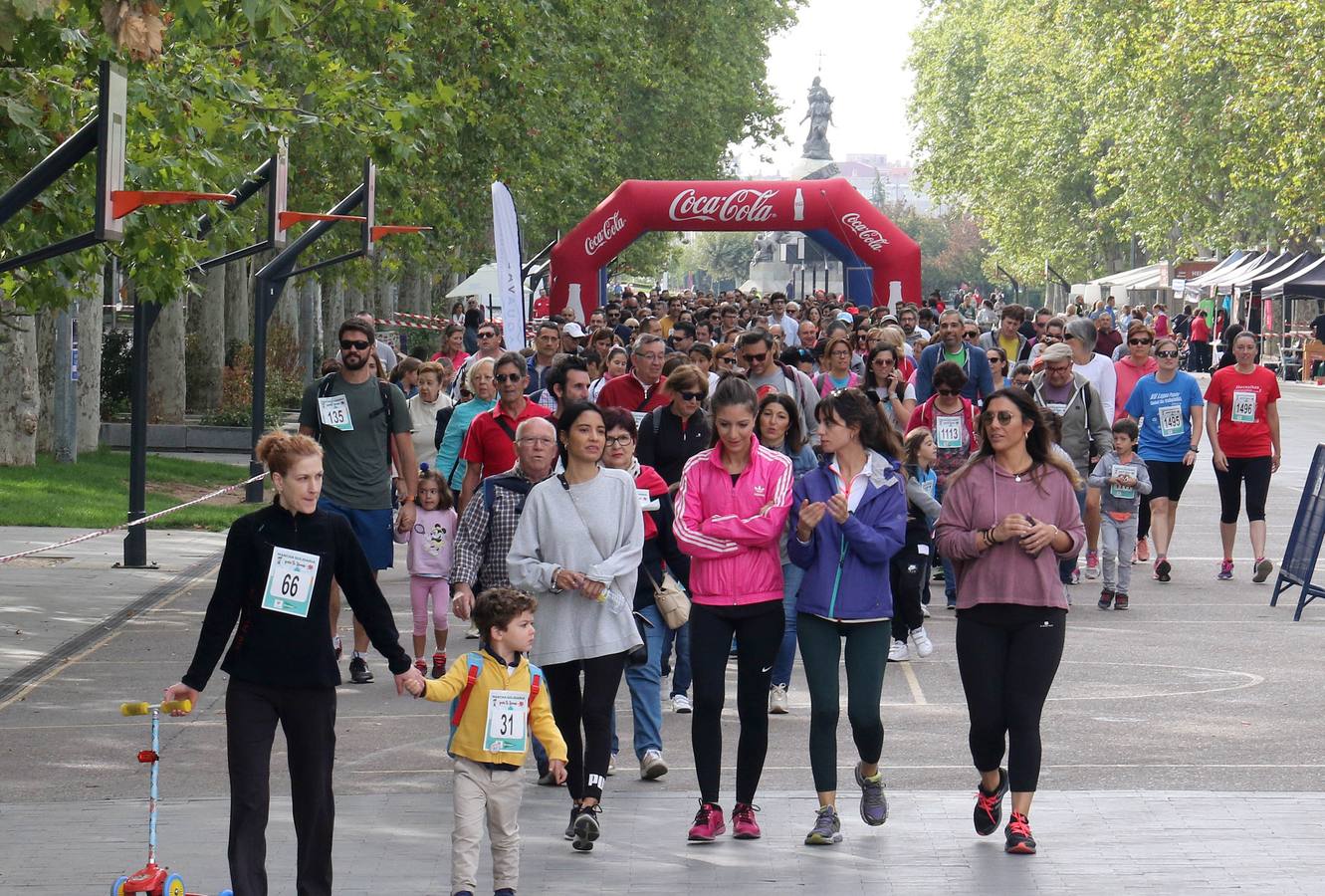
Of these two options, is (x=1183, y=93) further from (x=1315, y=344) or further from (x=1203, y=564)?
(x=1203, y=564)

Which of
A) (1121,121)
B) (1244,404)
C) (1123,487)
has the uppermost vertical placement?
(1121,121)

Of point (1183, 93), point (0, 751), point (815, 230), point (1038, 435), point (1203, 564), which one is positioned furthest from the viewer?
point (1183, 93)

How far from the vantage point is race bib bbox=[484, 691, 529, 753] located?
22.6 ft

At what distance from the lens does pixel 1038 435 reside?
7.91m

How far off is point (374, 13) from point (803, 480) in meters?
13.8

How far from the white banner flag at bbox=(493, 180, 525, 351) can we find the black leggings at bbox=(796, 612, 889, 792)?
10.0 meters

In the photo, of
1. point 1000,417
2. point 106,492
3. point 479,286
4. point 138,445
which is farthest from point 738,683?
point 479,286

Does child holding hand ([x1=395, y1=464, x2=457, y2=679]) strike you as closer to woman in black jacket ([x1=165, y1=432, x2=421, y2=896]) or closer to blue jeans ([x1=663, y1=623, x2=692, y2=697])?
blue jeans ([x1=663, y1=623, x2=692, y2=697])

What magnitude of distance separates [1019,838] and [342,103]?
13.6m

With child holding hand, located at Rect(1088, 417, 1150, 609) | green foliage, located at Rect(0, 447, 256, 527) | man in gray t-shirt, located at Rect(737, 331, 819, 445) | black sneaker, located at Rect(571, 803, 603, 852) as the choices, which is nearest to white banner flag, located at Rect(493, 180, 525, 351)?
green foliage, located at Rect(0, 447, 256, 527)

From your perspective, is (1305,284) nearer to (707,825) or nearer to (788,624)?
(788,624)

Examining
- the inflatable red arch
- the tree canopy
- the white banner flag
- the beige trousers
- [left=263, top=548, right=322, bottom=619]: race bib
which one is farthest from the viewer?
the inflatable red arch

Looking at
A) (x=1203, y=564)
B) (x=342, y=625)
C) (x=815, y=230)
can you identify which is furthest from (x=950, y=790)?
(x=815, y=230)

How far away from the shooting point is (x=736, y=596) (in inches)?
309
